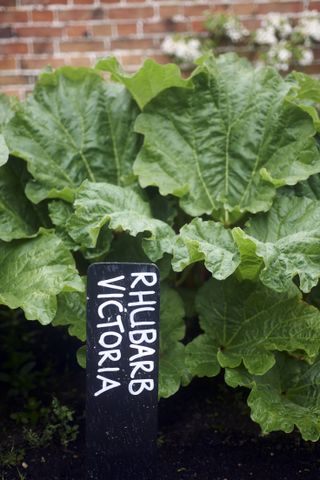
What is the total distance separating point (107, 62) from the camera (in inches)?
87.0

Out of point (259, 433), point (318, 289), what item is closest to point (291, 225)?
point (318, 289)

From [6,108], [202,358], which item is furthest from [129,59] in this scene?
[202,358]

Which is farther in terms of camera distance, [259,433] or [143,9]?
[143,9]

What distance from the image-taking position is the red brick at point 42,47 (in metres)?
3.45

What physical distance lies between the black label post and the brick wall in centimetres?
206

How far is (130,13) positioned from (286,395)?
213cm

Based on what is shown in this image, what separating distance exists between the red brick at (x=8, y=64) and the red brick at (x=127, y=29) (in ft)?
1.75

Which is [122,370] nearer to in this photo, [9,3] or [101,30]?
[101,30]

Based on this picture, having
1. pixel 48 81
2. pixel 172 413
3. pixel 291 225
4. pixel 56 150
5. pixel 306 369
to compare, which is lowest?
pixel 172 413

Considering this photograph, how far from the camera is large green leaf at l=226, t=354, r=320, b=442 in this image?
73.0 inches

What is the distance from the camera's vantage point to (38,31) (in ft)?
11.3

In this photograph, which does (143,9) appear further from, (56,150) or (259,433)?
(259,433)

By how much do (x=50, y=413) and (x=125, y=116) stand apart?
0.99 metres

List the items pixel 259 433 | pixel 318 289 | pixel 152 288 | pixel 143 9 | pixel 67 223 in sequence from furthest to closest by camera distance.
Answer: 1. pixel 143 9
2. pixel 318 289
3. pixel 259 433
4. pixel 67 223
5. pixel 152 288
